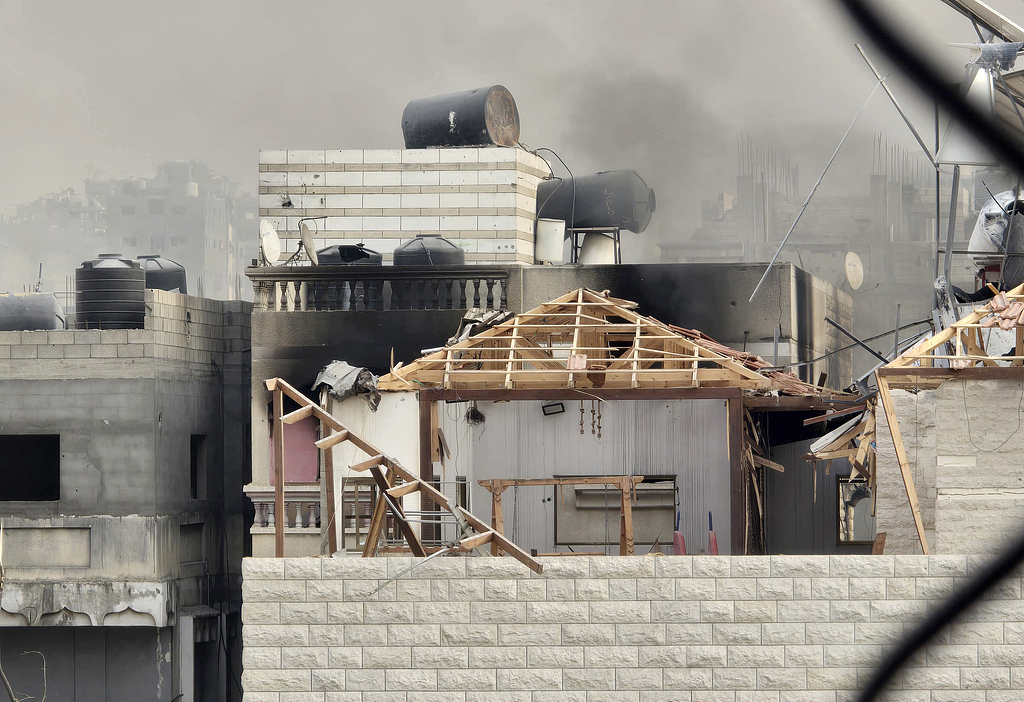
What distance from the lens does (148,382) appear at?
2650 centimetres

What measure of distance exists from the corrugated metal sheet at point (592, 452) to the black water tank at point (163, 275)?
18189mm

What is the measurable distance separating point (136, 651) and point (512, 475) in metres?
12.3

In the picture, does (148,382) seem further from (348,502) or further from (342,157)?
(342,157)

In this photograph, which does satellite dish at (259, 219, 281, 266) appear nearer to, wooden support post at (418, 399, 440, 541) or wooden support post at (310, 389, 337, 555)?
wooden support post at (418, 399, 440, 541)

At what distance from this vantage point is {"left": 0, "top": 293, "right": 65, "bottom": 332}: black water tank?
29.9 m

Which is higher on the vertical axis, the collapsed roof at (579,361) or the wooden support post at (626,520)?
the collapsed roof at (579,361)

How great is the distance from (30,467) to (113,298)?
14.0ft


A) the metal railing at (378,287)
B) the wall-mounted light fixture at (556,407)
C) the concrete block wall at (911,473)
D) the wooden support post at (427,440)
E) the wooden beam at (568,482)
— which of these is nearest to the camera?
the wooden beam at (568,482)

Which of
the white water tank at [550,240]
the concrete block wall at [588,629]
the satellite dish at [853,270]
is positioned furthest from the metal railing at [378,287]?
the satellite dish at [853,270]

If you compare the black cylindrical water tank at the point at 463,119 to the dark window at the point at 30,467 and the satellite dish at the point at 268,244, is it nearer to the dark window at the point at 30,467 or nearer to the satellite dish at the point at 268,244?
the satellite dish at the point at 268,244

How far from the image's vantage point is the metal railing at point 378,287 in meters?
25.5

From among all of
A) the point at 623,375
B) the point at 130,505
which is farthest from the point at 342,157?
the point at 623,375

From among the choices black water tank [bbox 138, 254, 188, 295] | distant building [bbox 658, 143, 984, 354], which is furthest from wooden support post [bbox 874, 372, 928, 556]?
distant building [bbox 658, 143, 984, 354]

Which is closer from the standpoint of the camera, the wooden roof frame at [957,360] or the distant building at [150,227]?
the wooden roof frame at [957,360]
